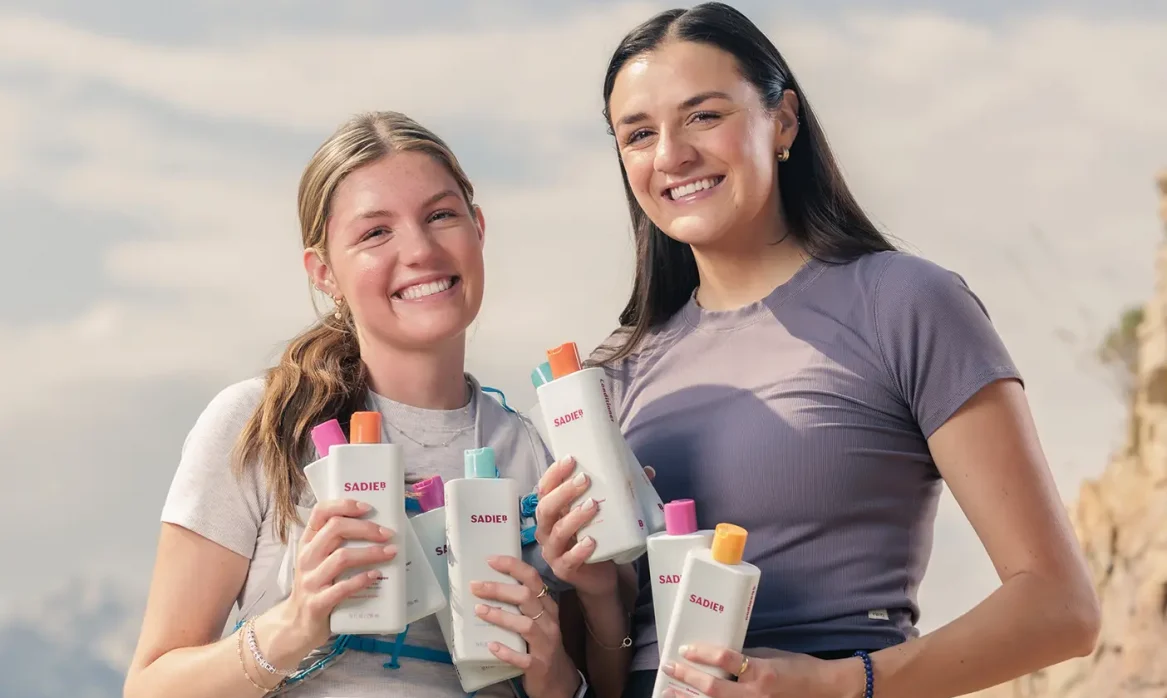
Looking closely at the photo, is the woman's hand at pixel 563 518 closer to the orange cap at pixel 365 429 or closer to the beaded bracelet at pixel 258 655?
the orange cap at pixel 365 429

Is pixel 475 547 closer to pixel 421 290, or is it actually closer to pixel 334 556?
pixel 334 556

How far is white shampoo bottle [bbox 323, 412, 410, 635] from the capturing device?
153 centimetres

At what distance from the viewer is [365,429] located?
156 cm

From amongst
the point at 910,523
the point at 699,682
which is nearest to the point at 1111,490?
the point at 910,523

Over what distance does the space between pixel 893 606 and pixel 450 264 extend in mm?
775

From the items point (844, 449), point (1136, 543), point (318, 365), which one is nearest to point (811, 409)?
point (844, 449)

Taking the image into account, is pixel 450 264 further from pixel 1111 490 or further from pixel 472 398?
pixel 1111 490

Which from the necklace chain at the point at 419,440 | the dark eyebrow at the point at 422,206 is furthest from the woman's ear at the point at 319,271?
the necklace chain at the point at 419,440

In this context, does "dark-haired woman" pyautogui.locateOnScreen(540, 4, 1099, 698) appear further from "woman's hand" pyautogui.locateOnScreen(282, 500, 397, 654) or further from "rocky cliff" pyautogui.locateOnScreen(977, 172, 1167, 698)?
"rocky cliff" pyautogui.locateOnScreen(977, 172, 1167, 698)

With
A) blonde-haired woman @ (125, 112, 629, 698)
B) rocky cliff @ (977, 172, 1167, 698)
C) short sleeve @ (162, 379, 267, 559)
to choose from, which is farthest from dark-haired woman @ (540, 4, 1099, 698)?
rocky cliff @ (977, 172, 1167, 698)

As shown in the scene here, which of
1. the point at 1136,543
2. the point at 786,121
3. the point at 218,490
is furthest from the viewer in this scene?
the point at 1136,543

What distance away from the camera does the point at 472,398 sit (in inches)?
77.2

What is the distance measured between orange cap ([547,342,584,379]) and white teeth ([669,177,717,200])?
362mm

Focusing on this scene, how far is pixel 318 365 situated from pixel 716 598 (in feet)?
2.34
